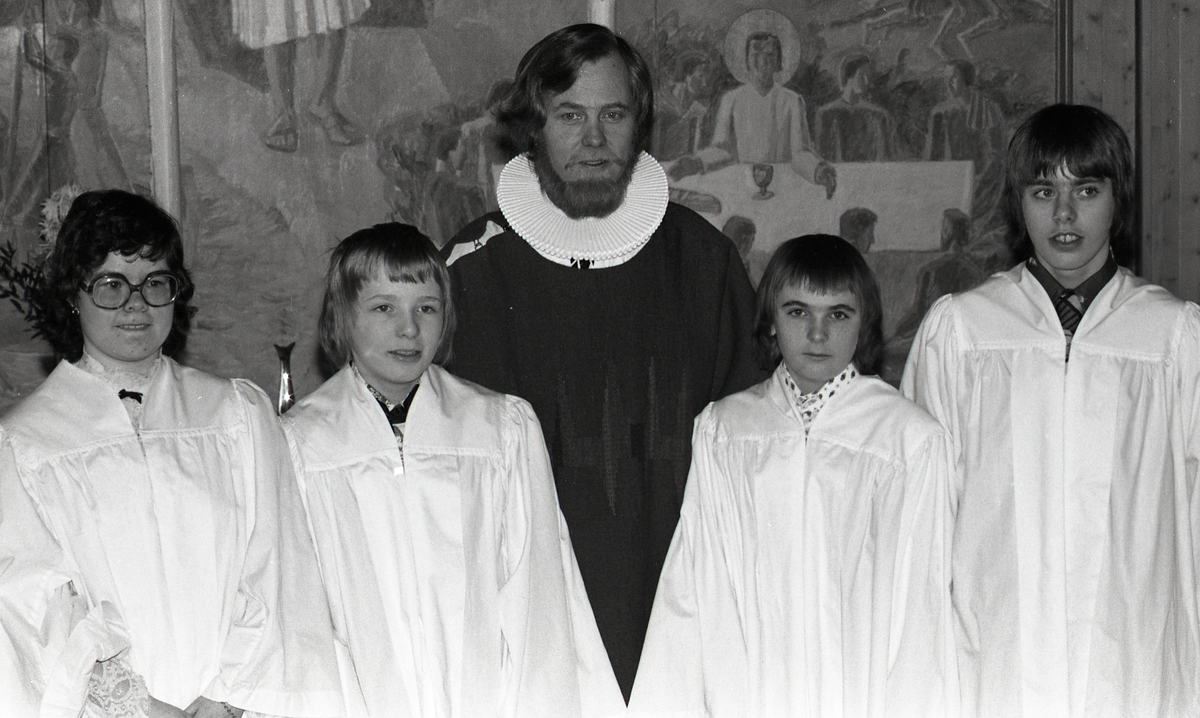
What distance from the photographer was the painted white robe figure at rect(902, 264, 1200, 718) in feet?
11.4

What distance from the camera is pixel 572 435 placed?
387 centimetres

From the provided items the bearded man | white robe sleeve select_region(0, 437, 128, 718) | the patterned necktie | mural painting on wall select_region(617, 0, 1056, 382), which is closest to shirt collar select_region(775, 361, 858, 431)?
the bearded man

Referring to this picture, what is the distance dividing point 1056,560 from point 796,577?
2.35ft


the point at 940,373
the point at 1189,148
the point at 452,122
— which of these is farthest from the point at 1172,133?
the point at 452,122

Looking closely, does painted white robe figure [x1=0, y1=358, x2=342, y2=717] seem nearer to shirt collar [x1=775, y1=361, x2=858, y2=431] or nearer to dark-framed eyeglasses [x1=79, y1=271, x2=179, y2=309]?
dark-framed eyeglasses [x1=79, y1=271, x2=179, y2=309]

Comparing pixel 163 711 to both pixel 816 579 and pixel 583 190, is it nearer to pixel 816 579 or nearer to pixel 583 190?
pixel 816 579

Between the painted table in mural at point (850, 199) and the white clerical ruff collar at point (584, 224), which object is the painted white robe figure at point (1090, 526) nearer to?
the white clerical ruff collar at point (584, 224)

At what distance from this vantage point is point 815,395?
11.7 feet

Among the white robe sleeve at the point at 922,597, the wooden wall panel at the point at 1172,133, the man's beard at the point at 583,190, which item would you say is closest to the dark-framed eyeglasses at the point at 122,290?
the man's beard at the point at 583,190

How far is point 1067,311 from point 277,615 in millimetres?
2272

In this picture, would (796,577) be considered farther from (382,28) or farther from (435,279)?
(382,28)

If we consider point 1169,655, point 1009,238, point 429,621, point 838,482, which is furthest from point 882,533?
point 1009,238

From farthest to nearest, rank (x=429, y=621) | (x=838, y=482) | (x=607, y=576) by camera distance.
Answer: (x=607, y=576) → (x=838, y=482) → (x=429, y=621)

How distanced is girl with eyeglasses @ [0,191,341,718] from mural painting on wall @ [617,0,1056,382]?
11.3 ft
